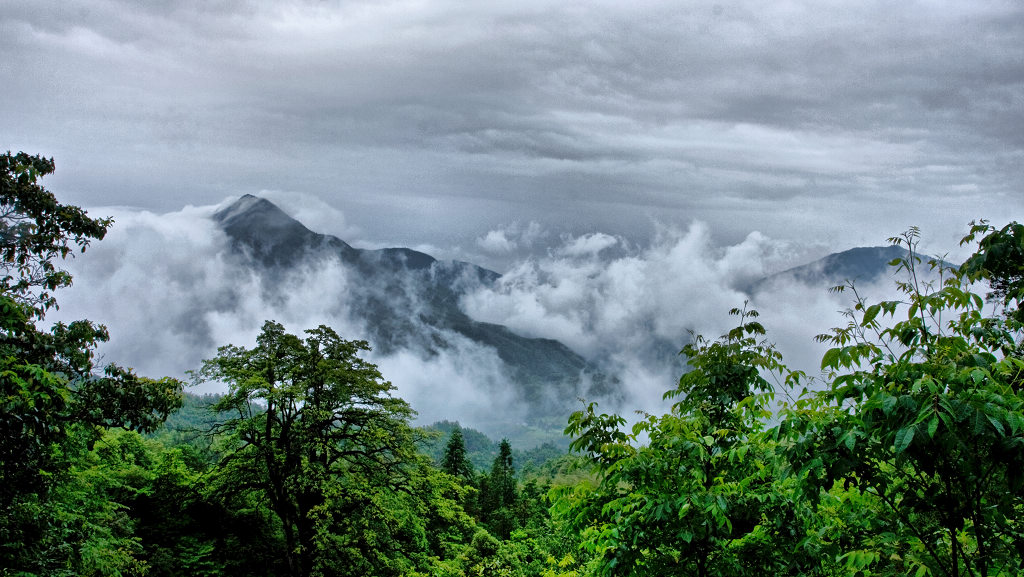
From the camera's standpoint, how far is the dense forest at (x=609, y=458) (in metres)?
3.68

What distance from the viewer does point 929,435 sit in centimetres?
310

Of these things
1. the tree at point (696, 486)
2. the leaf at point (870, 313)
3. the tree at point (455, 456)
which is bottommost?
the tree at point (696, 486)

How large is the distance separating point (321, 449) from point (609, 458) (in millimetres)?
14408

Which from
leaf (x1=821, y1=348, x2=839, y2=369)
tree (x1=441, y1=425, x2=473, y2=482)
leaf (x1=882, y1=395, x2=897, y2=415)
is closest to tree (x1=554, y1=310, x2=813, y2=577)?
leaf (x1=821, y1=348, x2=839, y2=369)

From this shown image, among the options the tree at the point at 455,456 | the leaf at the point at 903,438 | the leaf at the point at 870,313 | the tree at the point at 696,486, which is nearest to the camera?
the leaf at the point at 903,438

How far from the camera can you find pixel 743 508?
5.80 metres

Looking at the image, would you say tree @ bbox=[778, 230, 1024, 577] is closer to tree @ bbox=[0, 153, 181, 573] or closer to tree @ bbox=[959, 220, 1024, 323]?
tree @ bbox=[959, 220, 1024, 323]

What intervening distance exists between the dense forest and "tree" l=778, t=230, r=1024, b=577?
0.7 inches

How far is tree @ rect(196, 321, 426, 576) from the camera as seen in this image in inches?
712

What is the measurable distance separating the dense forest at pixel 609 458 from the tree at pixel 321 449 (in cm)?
8

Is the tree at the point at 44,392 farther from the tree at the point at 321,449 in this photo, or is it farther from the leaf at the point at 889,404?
the leaf at the point at 889,404

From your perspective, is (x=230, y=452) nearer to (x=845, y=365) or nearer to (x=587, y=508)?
(x=587, y=508)

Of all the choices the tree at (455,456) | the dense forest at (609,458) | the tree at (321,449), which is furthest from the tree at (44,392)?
the tree at (455,456)

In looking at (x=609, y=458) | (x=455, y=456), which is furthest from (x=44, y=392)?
(x=455, y=456)
